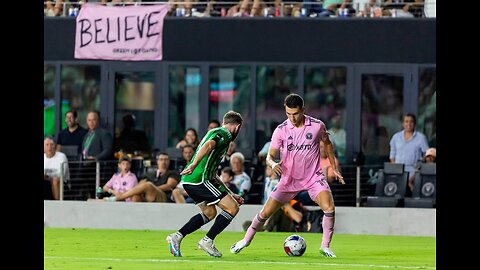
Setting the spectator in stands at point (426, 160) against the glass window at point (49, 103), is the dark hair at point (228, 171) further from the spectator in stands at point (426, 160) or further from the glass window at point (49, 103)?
the glass window at point (49, 103)

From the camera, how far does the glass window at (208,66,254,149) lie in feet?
91.7

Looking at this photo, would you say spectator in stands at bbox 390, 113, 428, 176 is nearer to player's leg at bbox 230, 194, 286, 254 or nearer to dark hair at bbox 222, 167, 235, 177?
dark hair at bbox 222, 167, 235, 177

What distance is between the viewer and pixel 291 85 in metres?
27.9

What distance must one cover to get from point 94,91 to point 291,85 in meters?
4.04

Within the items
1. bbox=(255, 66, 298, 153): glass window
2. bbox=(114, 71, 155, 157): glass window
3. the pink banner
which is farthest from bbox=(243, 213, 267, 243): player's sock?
bbox=(114, 71, 155, 157): glass window

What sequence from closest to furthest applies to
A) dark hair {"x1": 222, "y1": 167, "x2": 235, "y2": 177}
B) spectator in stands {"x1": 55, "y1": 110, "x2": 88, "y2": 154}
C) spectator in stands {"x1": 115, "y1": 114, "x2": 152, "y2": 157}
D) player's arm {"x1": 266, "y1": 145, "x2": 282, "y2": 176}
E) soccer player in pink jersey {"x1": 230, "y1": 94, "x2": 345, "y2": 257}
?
player's arm {"x1": 266, "y1": 145, "x2": 282, "y2": 176} < soccer player in pink jersey {"x1": 230, "y1": 94, "x2": 345, "y2": 257} < dark hair {"x1": 222, "y1": 167, "x2": 235, "y2": 177} < spectator in stands {"x1": 55, "y1": 110, "x2": 88, "y2": 154} < spectator in stands {"x1": 115, "y1": 114, "x2": 152, "y2": 157}

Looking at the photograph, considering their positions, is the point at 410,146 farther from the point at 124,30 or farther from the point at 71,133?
the point at 71,133

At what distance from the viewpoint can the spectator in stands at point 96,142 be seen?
25938 millimetres

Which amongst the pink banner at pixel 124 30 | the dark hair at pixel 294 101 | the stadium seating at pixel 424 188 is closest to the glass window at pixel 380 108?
the stadium seating at pixel 424 188

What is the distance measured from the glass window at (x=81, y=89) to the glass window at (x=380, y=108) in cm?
543

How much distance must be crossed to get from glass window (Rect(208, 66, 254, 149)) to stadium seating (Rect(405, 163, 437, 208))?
4823 mm

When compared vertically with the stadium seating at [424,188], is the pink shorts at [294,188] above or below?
above

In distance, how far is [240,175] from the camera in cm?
2400
